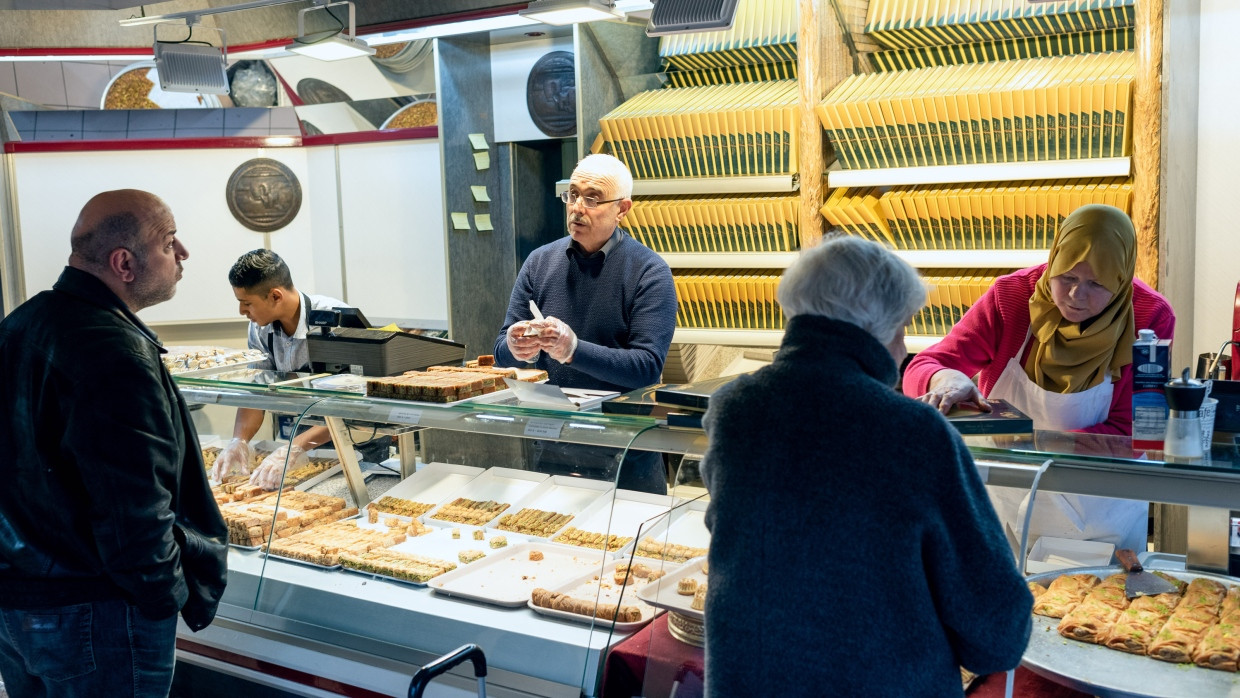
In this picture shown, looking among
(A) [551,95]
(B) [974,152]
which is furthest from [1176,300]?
(A) [551,95]

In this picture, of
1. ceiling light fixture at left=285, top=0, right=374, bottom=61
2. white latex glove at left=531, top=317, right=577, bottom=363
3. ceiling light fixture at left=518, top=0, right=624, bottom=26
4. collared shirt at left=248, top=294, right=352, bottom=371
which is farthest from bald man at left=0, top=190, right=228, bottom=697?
ceiling light fixture at left=285, top=0, right=374, bottom=61

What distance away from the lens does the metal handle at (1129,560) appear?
215cm

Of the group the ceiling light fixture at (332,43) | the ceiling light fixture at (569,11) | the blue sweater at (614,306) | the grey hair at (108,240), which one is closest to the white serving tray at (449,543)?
the blue sweater at (614,306)

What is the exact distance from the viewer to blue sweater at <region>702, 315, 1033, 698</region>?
1.36 m

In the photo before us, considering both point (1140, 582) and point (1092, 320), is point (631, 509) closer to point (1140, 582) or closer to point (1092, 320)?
point (1140, 582)

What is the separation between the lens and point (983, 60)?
4.66 m

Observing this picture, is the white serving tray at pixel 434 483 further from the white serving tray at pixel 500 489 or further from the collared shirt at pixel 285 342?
the collared shirt at pixel 285 342

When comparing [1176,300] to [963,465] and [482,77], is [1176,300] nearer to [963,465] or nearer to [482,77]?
[963,465]

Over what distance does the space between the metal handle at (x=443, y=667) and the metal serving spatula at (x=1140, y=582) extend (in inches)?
51.1

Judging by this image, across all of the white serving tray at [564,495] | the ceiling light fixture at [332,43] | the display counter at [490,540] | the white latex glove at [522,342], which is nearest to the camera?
the display counter at [490,540]

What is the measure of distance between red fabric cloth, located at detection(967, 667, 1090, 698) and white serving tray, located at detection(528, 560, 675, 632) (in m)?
0.65

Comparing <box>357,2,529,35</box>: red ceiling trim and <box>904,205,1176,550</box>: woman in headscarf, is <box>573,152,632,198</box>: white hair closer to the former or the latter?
<box>904,205,1176,550</box>: woman in headscarf

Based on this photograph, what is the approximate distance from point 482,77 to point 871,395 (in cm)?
509

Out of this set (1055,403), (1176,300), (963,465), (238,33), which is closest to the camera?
(963,465)
